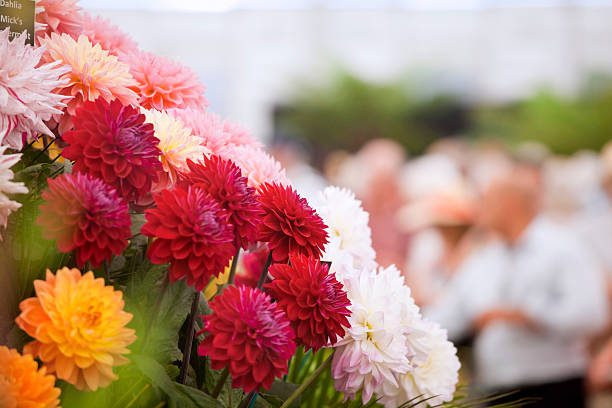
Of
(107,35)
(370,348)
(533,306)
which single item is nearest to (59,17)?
(107,35)

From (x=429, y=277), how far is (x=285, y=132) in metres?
0.95

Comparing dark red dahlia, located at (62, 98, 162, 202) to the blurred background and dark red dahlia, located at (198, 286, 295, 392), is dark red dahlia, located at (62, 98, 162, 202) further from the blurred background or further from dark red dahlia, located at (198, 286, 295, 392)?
the blurred background

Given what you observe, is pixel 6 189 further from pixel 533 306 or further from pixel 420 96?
pixel 420 96

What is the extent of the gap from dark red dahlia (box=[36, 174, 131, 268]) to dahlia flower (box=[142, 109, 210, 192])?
0.16 feet

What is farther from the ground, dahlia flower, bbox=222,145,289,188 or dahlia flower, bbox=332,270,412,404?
dahlia flower, bbox=222,145,289,188

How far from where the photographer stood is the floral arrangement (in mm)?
251

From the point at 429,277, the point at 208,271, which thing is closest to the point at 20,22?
the point at 208,271

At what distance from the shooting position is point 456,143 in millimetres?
2707

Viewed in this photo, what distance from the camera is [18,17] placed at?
1.07 feet

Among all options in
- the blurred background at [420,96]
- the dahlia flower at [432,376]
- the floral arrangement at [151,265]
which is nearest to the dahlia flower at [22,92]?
the floral arrangement at [151,265]

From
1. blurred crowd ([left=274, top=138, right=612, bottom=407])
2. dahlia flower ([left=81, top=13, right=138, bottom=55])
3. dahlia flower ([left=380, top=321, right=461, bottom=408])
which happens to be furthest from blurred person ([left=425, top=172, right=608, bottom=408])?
dahlia flower ([left=81, top=13, right=138, bottom=55])

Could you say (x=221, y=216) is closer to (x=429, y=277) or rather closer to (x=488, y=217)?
(x=488, y=217)

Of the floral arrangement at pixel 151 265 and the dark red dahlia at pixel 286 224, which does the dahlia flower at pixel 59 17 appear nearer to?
the floral arrangement at pixel 151 265

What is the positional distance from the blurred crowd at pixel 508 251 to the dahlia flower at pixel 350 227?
113cm
